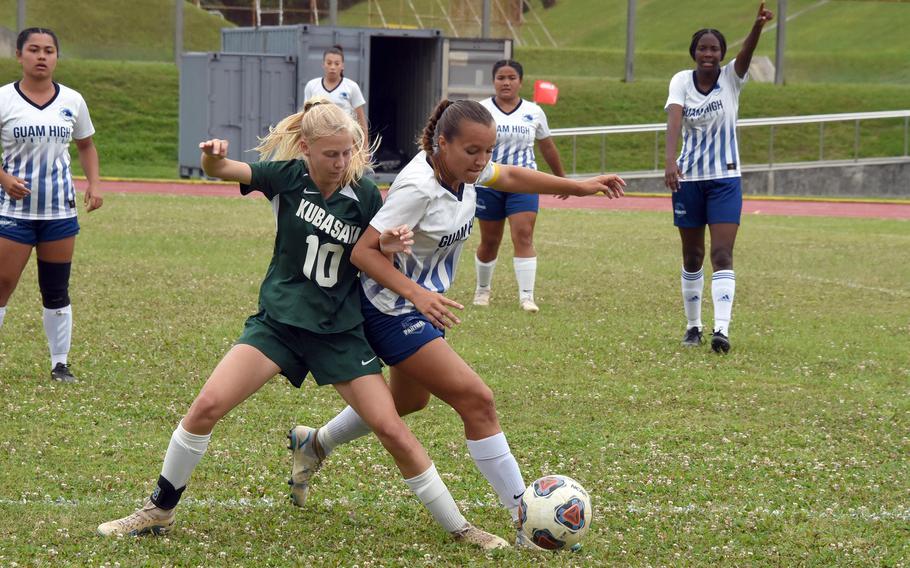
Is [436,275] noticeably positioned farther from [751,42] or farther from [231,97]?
[231,97]

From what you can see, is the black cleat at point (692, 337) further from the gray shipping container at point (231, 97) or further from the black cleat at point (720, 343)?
the gray shipping container at point (231, 97)

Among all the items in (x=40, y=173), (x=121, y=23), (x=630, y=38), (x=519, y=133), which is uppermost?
(x=121, y=23)

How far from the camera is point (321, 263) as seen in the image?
521 cm

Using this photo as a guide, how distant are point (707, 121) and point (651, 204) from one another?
16.6m

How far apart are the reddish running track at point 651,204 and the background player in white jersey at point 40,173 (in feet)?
54.8

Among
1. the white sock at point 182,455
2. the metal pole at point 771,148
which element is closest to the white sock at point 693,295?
the white sock at point 182,455

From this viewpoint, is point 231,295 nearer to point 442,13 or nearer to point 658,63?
point 442,13

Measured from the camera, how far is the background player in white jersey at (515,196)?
11766 millimetres

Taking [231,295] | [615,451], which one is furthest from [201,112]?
[615,451]

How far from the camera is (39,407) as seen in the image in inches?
290

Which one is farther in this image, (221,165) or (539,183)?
(539,183)

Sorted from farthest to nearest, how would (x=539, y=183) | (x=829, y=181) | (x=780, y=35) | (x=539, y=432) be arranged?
(x=780, y=35) < (x=829, y=181) < (x=539, y=432) < (x=539, y=183)

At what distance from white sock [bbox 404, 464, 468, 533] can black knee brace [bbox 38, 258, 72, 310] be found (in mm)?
3920

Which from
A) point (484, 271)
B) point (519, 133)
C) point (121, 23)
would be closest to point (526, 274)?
point (484, 271)
